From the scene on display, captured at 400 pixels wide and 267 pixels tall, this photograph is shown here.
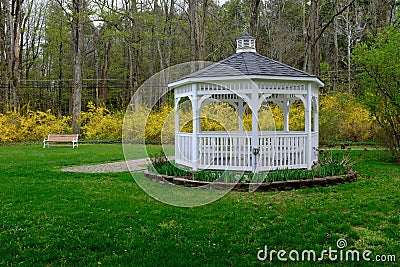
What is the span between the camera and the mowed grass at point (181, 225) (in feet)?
15.6

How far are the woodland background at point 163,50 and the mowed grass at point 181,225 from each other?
6.22 meters

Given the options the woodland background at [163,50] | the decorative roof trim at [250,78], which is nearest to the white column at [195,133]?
the decorative roof trim at [250,78]

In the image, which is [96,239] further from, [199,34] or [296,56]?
[296,56]

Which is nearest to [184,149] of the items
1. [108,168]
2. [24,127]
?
[108,168]

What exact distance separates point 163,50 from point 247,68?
87.7 feet

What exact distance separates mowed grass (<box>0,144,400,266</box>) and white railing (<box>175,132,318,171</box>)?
1534mm

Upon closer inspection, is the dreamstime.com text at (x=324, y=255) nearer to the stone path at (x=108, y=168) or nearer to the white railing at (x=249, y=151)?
the white railing at (x=249, y=151)

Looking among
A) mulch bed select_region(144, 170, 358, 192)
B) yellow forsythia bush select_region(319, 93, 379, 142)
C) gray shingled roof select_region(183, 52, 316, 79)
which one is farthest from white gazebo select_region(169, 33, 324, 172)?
yellow forsythia bush select_region(319, 93, 379, 142)

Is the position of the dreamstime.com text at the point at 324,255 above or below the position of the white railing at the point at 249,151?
below

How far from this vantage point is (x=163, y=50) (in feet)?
116

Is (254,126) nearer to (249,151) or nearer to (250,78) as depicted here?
(249,151)

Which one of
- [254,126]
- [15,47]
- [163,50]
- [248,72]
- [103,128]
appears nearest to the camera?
[248,72]

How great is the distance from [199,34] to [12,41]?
10.8m

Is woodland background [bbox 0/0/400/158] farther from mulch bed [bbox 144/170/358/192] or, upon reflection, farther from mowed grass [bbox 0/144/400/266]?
mowed grass [bbox 0/144/400/266]
